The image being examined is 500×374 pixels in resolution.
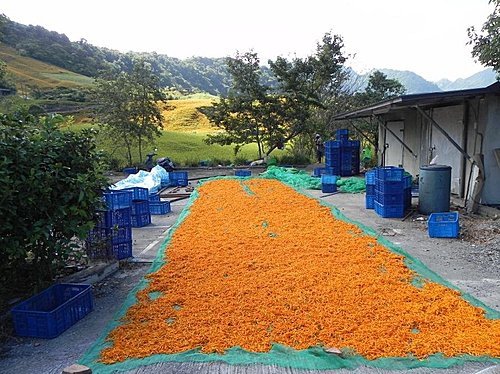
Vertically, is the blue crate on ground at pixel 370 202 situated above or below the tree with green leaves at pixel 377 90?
below

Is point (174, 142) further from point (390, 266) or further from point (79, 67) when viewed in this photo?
point (79, 67)

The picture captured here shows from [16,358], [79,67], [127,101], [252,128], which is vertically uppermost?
[79,67]

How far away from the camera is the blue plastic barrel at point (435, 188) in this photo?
7.23 m

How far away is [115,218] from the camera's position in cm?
512

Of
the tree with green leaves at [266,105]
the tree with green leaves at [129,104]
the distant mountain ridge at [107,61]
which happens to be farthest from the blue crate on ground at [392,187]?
the distant mountain ridge at [107,61]

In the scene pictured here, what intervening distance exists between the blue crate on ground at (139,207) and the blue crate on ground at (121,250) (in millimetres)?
2135

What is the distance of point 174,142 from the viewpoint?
72.9 feet

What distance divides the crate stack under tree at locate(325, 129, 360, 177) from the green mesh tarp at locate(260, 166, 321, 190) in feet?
4.33

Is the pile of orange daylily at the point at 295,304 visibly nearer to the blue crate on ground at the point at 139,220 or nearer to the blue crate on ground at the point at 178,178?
the blue crate on ground at the point at 139,220

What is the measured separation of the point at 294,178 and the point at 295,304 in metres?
9.25

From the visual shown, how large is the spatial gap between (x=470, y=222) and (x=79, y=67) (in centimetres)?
5202

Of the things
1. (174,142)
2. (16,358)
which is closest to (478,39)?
(16,358)

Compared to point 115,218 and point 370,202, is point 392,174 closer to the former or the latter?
point 370,202

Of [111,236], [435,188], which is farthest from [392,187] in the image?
[111,236]
